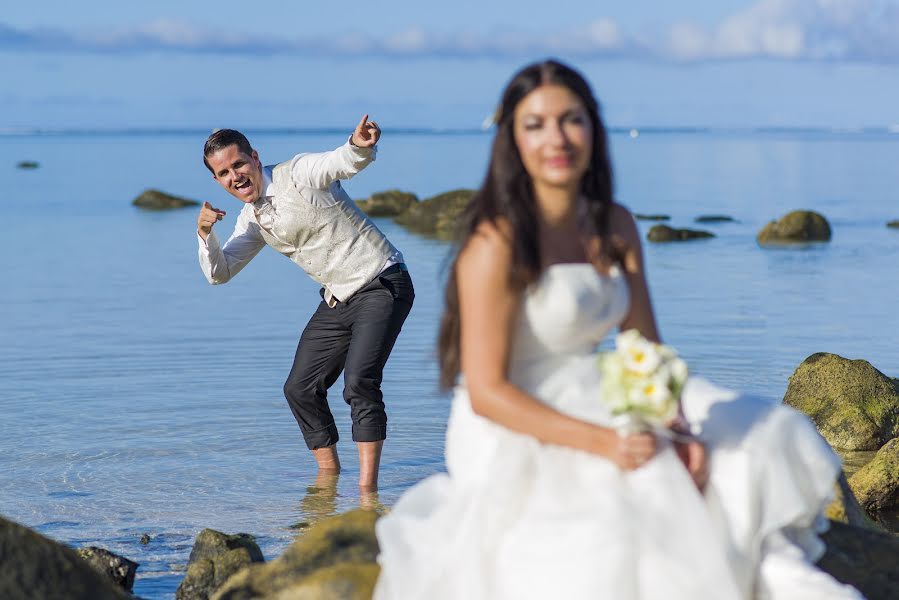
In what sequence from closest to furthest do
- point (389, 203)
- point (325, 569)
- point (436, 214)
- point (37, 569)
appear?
point (325, 569)
point (37, 569)
point (436, 214)
point (389, 203)

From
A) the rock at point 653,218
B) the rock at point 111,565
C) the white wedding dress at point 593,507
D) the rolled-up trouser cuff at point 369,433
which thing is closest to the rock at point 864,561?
the white wedding dress at point 593,507

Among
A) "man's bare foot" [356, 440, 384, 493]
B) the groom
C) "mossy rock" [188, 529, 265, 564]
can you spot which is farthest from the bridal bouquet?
"man's bare foot" [356, 440, 384, 493]

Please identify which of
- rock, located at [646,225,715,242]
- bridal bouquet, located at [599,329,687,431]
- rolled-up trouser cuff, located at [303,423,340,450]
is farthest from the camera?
rock, located at [646,225,715,242]

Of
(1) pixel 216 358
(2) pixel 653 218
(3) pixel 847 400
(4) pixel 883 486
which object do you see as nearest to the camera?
(4) pixel 883 486

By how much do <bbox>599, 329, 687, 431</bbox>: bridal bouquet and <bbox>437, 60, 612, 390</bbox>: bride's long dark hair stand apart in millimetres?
457

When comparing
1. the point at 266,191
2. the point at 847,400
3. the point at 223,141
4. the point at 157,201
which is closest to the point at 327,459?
the point at 266,191

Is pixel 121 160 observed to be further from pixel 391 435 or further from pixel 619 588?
pixel 619 588

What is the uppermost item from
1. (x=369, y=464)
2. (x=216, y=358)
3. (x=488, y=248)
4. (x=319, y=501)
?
(x=488, y=248)

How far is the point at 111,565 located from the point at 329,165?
271 centimetres

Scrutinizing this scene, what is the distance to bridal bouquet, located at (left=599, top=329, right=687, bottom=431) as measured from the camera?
399 centimetres

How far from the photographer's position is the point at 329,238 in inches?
328

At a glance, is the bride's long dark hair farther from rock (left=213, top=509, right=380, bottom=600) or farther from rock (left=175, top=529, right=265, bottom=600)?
rock (left=175, top=529, right=265, bottom=600)

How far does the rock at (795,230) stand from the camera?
2645cm

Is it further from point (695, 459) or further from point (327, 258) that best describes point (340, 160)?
Answer: point (695, 459)
